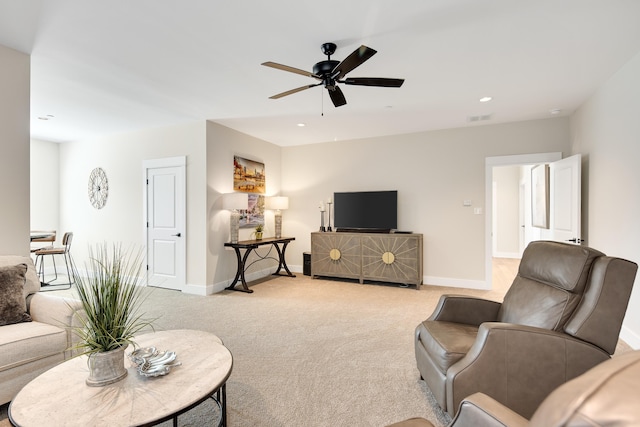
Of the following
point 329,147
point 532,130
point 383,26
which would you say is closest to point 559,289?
point 383,26

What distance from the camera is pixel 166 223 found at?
16.4 feet

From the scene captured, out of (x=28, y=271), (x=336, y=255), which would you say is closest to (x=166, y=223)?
(x=28, y=271)

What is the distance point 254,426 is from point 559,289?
193 cm

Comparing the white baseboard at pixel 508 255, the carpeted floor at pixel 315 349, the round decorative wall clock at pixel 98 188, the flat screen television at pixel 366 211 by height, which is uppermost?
the round decorative wall clock at pixel 98 188

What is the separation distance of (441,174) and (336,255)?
7.30 feet

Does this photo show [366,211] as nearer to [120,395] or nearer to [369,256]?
[369,256]

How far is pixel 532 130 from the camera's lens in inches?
185

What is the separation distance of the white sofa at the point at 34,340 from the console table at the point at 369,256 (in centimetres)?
384

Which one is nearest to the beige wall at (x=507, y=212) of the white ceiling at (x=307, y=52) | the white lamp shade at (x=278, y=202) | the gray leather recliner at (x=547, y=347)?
the white ceiling at (x=307, y=52)

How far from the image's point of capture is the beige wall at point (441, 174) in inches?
190

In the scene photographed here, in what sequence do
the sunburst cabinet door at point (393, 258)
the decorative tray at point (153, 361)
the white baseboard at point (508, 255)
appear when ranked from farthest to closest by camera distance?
the white baseboard at point (508, 255)
the sunburst cabinet door at point (393, 258)
the decorative tray at point (153, 361)

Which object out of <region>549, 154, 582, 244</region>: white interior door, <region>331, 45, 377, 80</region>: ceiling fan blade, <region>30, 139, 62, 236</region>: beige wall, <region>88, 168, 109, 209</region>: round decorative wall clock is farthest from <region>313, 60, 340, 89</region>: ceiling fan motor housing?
<region>30, 139, 62, 236</region>: beige wall

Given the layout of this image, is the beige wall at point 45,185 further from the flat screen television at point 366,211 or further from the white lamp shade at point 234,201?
the flat screen television at point 366,211

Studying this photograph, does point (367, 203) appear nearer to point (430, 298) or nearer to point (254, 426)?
point (430, 298)
